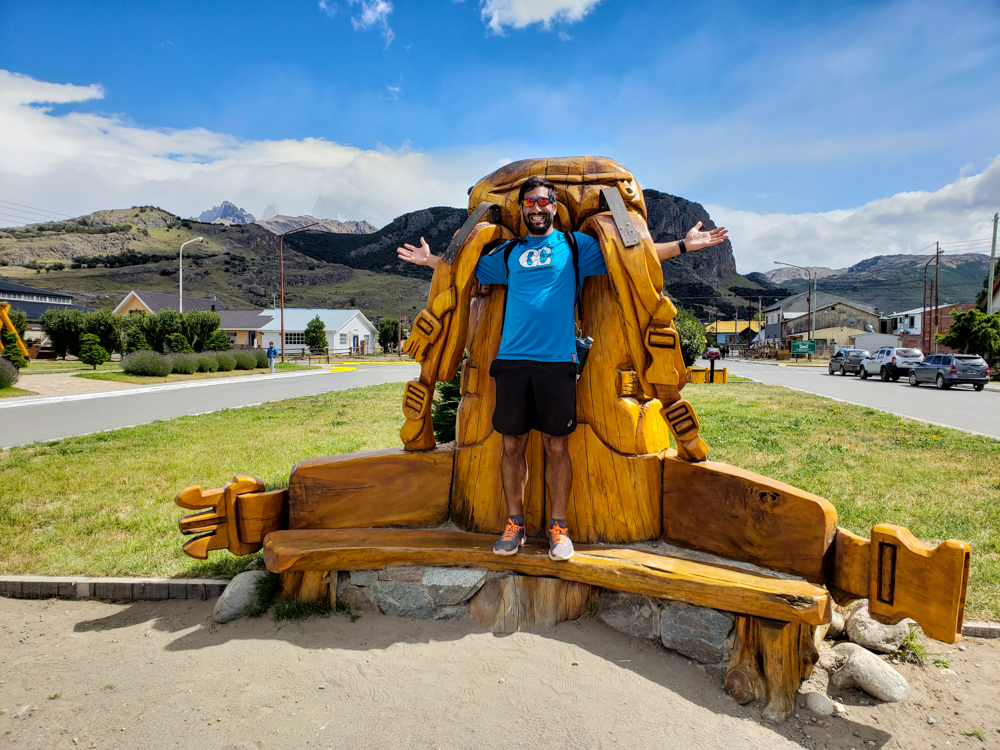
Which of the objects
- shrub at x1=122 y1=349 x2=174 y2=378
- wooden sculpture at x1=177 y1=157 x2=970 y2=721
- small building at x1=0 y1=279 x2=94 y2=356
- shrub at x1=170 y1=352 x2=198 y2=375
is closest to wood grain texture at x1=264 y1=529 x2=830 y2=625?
wooden sculpture at x1=177 y1=157 x2=970 y2=721

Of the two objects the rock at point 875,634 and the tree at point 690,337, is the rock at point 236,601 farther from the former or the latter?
the tree at point 690,337

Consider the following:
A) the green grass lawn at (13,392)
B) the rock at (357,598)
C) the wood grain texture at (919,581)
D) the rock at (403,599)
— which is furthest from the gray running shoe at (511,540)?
the green grass lawn at (13,392)

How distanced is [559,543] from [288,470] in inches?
160

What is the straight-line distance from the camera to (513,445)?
291 cm

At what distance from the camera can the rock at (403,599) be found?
2.88m

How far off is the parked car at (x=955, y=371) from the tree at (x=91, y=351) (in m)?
30.9

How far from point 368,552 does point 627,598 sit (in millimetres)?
1291

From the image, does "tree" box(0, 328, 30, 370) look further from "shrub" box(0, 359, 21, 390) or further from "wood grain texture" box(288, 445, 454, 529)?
"wood grain texture" box(288, 445, 454, 529)

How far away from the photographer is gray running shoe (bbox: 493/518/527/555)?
9.13 ft

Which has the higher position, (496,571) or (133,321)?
(133,321)

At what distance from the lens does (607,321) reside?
3072mm

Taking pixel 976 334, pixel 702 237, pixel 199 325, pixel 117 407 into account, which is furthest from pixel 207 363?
pixel 976 334

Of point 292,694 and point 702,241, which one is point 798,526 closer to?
point 702,241

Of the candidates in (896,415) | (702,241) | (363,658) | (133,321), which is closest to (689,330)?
(896,415)
